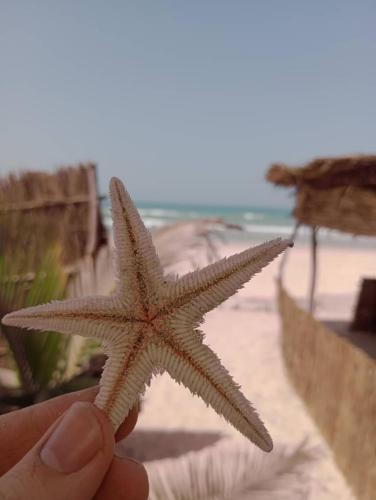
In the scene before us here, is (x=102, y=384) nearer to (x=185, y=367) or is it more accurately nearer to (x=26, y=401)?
(x=185, y=367)

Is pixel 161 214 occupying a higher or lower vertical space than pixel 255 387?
lower

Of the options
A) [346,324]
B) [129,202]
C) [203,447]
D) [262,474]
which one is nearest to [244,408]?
[129,202]

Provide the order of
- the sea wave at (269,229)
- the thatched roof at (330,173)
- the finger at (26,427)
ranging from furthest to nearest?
the sea wave at (269,229), the thatched roof at (330,173), the finger at (26,427)

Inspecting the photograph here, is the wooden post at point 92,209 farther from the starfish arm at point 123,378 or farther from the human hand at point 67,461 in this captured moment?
the human hand at point 67,461

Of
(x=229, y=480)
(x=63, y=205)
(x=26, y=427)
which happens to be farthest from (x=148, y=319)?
(x=63, y=205)

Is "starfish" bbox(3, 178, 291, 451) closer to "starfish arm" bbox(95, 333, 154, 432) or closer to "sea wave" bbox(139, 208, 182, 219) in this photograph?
"starfish arm" bbox(95, 333, 154, 432)

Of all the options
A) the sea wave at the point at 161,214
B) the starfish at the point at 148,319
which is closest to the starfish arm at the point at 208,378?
the starfish at the point at 148,319

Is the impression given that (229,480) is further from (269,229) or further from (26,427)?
(269,229)
